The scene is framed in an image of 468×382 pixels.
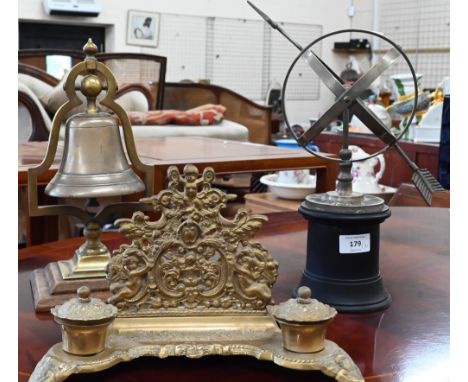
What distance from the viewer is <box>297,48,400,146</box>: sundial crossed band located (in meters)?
1.00

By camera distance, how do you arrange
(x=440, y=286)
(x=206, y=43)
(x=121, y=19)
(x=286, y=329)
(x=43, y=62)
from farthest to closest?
(x=206, y=43) < (x=121, y=19) < (x=43, y=62) < (x=440, y=286) < (x=286, y=329)

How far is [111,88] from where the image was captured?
103 centimetres

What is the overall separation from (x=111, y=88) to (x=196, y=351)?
441 mm

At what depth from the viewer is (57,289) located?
100cm

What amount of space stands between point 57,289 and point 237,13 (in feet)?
20.2

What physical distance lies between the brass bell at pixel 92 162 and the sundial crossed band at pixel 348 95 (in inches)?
10.9

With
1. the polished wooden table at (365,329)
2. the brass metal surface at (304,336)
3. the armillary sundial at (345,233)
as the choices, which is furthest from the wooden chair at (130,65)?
the brass metal surface at (304,336)

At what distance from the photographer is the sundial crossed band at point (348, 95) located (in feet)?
3.28

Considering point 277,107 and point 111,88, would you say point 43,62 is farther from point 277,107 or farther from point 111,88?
point 111,88

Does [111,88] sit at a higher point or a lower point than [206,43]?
lower

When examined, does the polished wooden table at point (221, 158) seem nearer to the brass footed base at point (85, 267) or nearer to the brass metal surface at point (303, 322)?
the brass footed base at point (85, 267)

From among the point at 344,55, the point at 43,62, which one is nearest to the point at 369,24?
the point at 344,55

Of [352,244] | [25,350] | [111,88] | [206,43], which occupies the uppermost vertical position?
[206,43]

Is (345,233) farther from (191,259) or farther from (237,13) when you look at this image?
(237,13)
